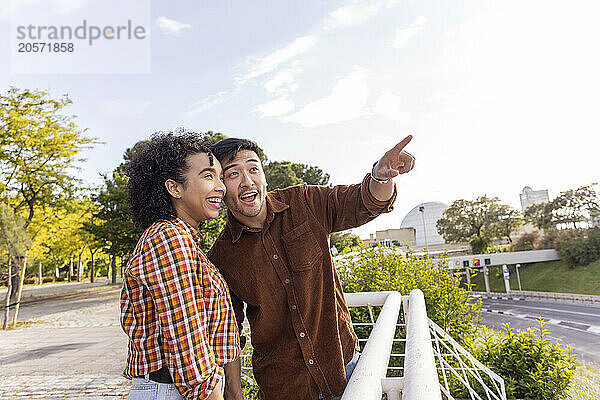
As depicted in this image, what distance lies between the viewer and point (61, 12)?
20.5ft

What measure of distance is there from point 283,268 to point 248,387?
1962mm

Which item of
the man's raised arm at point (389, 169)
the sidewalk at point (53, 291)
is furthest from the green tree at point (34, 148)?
the man's raised arm at point (389, 169)

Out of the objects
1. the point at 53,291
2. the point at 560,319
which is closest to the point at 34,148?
the point at 53,291

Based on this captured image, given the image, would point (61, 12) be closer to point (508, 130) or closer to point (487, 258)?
point (487, 258)

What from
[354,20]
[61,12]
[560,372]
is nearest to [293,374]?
[560,372]

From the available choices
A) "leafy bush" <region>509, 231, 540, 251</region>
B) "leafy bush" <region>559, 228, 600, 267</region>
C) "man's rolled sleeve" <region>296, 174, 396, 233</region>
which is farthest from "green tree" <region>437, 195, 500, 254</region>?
"man's rolled sleeve" <region>296, 174, 396, 233</region>

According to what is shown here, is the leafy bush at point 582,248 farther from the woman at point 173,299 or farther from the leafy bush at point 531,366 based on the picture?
the woman at point 173,299

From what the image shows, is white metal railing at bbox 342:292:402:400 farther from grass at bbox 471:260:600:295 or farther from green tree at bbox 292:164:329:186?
green tree at bbox 292:164:329:186

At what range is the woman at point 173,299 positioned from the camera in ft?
3.45

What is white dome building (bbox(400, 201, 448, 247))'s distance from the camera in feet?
173

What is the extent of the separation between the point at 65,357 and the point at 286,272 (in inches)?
259

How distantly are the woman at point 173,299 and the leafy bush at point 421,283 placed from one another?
10.3ft

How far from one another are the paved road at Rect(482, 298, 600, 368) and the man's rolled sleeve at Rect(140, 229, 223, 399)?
17163 mm

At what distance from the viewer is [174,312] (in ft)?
3.42
